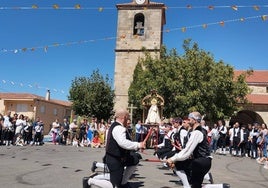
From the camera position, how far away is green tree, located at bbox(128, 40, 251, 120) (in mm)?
27219

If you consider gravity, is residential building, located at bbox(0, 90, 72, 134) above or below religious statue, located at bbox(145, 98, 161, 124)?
above

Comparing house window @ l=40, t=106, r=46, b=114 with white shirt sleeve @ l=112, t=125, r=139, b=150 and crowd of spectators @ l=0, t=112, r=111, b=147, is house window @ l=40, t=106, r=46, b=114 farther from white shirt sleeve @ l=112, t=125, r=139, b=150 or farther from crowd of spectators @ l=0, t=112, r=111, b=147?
white shirt sleeve @ l=112, t=125, r=139, b=150

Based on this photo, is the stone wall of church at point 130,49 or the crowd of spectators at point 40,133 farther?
the stone wall of church at point 130,49

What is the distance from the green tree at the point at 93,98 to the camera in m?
37.7

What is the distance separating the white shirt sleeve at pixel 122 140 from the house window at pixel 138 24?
103 ft

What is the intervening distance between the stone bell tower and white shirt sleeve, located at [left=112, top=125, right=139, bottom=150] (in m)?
29.4

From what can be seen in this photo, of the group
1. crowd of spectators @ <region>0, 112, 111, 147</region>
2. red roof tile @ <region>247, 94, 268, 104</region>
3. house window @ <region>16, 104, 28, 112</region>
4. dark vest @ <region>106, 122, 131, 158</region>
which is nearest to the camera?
dark vest @ <region>106, 122, 131, 158</region>

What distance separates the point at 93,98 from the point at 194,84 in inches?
532

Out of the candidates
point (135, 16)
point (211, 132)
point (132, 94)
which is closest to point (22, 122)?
point (211, 132)

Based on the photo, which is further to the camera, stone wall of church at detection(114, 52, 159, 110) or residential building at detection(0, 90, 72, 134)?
residential building at detection(0, 90, 72, 134)

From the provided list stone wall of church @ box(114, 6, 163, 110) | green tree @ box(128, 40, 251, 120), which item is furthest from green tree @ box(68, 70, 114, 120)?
green tree @ box(128, 40, 251, 120)

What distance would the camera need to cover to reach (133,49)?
1436 inches

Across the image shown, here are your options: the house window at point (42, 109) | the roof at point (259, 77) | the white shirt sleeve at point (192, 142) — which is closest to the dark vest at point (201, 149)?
the white shirt sleeve at point (192, 142)

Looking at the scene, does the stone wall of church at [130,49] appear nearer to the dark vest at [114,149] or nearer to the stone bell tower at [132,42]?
the stone bell tower at [132,42]
